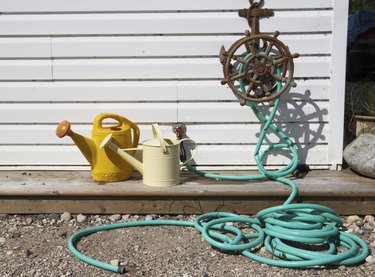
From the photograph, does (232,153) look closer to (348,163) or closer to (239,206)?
(239,206)

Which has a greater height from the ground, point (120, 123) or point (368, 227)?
point (120, 123)

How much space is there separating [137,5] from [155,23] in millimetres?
201

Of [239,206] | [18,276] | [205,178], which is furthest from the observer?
[205,178]

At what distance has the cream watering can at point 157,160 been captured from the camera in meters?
4.01

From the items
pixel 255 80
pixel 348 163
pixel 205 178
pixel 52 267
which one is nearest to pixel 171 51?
pixel 255 80

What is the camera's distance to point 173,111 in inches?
175

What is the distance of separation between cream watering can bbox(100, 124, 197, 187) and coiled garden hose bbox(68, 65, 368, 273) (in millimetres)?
343

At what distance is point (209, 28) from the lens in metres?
4.31

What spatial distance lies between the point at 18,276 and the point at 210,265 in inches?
45.1

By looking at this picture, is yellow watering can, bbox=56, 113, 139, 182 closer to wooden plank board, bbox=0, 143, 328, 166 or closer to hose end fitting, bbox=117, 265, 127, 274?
wooden plank board, bbox=0, 143, 328, 166

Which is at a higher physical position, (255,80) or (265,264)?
(255,80)

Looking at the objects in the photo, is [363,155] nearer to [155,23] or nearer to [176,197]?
[176,197]

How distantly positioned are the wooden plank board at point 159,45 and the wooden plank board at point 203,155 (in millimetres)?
786

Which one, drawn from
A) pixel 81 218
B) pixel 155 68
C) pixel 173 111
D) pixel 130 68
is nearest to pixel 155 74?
pixel 155 68
